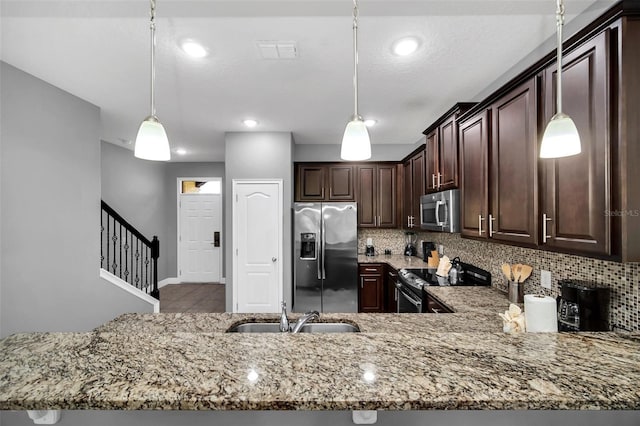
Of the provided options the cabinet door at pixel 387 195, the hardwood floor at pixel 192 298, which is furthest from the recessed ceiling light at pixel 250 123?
the hardwood floor at pixel 192 298

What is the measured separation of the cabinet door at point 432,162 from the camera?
3.08m

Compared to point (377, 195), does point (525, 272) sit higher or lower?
lower

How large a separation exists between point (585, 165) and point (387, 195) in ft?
11.2

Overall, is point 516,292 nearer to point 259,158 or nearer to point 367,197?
point 367,197

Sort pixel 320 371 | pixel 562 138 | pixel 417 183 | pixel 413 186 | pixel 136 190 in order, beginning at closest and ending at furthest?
pixel 320 371
pixel 562 138
pixel 417 183
pixel 413 186
pixel 136 190

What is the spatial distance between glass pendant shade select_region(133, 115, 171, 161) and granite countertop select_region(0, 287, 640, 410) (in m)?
0.77

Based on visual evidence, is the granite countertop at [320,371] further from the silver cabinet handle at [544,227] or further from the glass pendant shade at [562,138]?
the glass pendant shade at [562,138]

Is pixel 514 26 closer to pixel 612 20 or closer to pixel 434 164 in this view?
pixel 612 20

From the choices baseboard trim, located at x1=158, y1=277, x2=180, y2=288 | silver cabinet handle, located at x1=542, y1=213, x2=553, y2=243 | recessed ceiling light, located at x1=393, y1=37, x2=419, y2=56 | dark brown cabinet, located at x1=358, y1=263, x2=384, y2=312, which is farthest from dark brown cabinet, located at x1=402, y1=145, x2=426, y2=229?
baseboard trim, located at x1=158, y1=277, x2=180, y2=288

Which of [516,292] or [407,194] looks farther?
[407,194]

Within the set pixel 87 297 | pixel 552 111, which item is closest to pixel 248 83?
pixel 552 111

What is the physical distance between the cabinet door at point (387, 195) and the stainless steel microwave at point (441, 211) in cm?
113

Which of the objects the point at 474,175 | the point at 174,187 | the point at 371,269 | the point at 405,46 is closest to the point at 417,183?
the point at 371,269

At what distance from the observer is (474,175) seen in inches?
89.5
